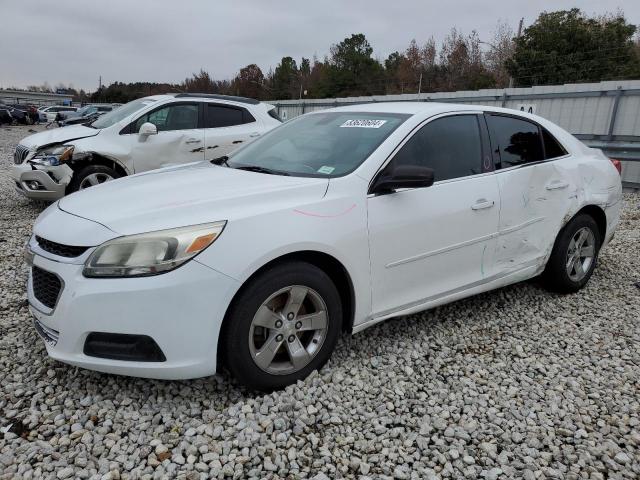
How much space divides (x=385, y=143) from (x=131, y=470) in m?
2.24

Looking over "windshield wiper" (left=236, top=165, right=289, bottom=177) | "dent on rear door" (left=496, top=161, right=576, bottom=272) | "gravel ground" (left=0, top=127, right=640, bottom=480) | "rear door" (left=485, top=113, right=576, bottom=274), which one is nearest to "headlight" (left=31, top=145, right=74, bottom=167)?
"gravel ground" (left=0, top=127, right=640, bottom=480)

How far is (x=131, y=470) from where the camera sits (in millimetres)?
2141

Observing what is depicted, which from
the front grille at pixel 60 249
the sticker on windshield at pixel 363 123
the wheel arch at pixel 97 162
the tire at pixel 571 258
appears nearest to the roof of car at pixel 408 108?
the sticker on windshield at pixel 363 123

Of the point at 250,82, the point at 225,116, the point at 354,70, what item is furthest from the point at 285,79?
the point at 225,116

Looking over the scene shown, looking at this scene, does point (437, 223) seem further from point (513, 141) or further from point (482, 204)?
point (513, 141)

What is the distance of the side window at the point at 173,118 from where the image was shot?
23.6ft

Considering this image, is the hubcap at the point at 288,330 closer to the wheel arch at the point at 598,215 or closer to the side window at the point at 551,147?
the side window at the point at 551,147

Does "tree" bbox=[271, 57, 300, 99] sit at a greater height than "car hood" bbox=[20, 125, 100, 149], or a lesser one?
greater

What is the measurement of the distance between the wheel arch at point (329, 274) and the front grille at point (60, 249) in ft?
2.62

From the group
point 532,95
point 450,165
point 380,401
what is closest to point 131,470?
point 380,401

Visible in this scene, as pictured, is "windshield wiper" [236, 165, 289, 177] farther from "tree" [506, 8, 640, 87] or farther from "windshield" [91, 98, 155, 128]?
"tree" [506, 8, 640, 87]

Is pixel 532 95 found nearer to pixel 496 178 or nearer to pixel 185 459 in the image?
pixel 496 178

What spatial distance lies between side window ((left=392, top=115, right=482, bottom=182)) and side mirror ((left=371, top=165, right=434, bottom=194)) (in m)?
0.22

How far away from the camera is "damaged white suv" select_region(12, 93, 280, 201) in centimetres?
663
